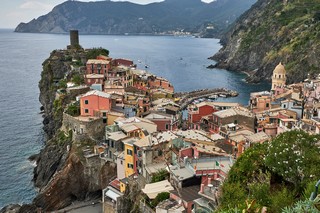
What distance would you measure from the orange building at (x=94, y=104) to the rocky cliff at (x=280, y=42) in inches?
2370

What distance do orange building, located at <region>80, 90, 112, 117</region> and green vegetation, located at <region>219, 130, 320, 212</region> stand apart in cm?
2831

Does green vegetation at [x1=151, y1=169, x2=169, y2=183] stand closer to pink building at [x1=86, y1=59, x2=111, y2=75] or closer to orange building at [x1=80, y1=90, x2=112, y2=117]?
orange building at [x1=80, y1=90, x2=112, y2=117]

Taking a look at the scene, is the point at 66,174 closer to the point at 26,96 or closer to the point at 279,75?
the point at 279,75

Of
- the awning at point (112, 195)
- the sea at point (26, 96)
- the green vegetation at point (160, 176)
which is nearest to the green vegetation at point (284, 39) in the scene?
the sea at point (26, 96)

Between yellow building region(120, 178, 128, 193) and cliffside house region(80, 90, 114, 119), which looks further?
cliffside house region(80, 90, 114, 119)

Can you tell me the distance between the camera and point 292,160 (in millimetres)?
15430

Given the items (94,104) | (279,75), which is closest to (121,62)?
(279,75)

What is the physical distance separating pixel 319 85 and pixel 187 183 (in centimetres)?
3324

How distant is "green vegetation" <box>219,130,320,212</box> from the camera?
47.6ft

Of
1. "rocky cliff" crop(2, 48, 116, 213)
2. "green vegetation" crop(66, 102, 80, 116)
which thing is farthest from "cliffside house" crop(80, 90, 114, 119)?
"rocky cliff" crop(2, 48, 116, 213)

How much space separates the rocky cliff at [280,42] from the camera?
95688mm

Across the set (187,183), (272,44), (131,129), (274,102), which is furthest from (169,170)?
(272,44)

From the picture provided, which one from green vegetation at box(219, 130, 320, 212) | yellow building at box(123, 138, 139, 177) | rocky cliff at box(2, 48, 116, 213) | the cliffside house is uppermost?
green vegetation at box(219, 130, 320, 212)

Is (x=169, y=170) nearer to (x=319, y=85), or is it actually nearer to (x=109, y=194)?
(x=109, y=194)
